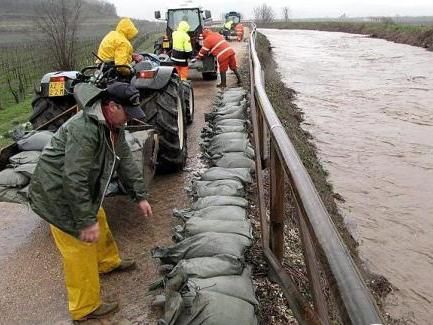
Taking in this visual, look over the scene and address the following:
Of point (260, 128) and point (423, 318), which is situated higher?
point (260, 128)

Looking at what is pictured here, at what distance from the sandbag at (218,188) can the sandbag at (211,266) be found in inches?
43.9

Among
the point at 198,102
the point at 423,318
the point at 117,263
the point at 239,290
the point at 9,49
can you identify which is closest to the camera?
the point at 239,290

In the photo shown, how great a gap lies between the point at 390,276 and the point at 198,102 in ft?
18.0

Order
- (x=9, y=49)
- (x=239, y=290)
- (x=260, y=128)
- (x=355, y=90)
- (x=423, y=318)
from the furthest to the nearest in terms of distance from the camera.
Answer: (x=9, y=49) < (x=355, y=90) < (x=260, y=128) < (x=423, y=318) < (x=239, y=290)

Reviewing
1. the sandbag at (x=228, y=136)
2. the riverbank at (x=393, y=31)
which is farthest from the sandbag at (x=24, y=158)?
the riverbank at (x=393, y=31)

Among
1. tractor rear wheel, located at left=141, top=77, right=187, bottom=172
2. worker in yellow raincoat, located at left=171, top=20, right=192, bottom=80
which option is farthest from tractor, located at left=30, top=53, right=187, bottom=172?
worker in yellow raincoat, located at left=171, top=20, right=192, bottom=80

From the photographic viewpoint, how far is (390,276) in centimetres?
518

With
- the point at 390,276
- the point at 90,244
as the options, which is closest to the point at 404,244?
the point at 390,276

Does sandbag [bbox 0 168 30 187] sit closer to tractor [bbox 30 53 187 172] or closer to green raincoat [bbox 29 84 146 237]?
green raincoat [bbox 29 84 146 237]

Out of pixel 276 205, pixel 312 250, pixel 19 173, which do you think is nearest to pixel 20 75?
pixel 19 173

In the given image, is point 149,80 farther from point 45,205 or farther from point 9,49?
point 9,49

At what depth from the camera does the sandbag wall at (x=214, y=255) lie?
260 centimetres

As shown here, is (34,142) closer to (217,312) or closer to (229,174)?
(229,174)

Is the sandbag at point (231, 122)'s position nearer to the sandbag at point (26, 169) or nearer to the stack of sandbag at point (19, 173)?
the stack of sandbag at point (19, 173)
